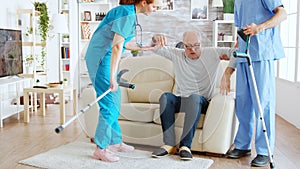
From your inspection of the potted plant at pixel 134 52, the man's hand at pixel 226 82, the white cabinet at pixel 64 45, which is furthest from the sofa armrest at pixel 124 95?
the white cabinet at pixel 64 45

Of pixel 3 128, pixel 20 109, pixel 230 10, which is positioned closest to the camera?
pixel 3 128

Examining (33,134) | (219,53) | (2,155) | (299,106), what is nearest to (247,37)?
(219,53)

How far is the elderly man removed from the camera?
2.32m

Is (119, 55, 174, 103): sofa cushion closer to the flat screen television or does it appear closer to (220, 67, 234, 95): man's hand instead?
(220, 67, 234, 95): man's hand

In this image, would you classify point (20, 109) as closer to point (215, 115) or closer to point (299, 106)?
point (215, 115)

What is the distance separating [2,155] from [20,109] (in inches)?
65.9

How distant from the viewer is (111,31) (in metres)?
2.28

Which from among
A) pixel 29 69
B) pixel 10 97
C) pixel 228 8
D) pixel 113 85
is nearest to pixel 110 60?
pixel 113 85

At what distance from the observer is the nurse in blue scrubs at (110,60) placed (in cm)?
219

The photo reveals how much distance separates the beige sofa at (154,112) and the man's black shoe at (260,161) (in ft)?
0.78

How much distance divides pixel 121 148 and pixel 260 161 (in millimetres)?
980

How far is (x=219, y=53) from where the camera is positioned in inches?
98.5

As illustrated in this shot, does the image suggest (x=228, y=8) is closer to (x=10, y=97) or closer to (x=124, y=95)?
(x=10, y=97)

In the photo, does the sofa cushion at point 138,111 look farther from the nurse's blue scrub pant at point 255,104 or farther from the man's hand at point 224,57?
the nurse's blue scrub pant at point 255,104
